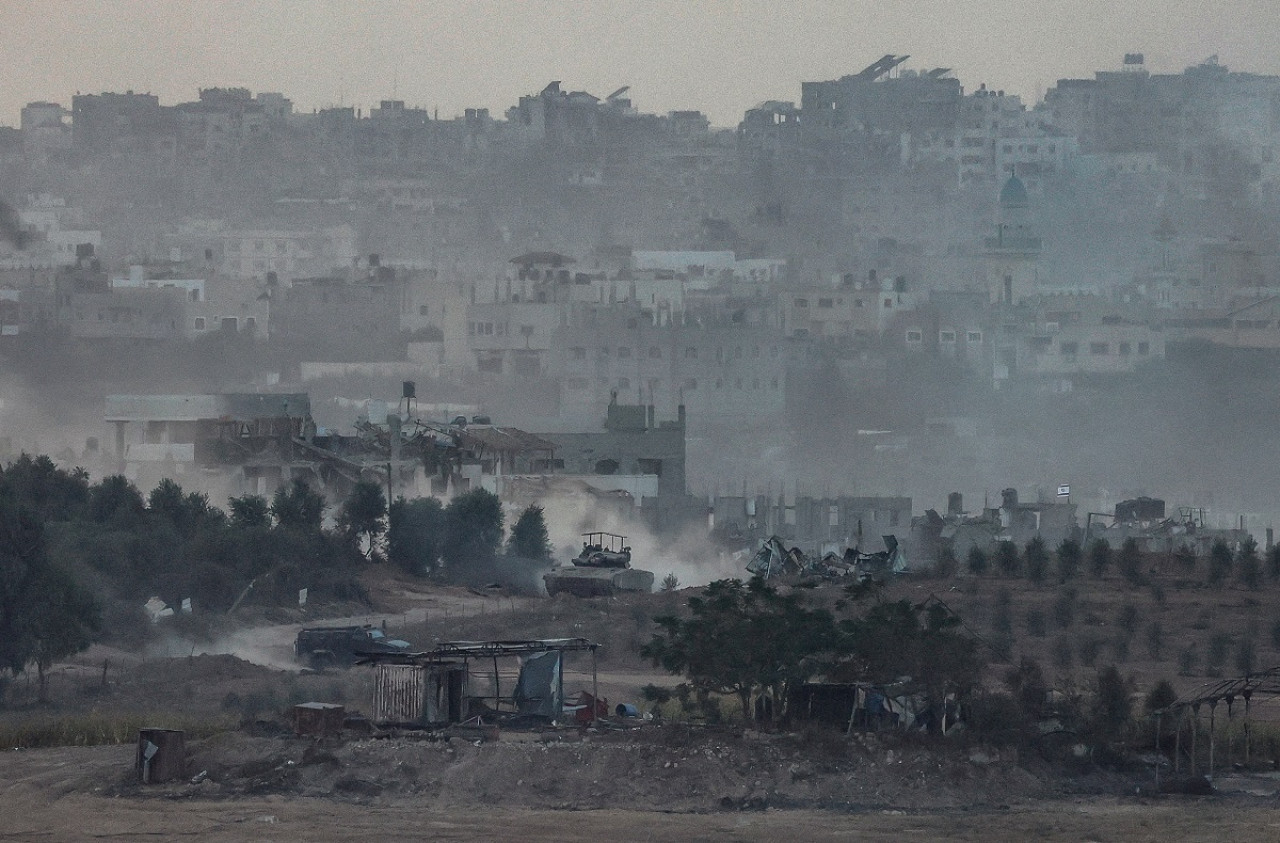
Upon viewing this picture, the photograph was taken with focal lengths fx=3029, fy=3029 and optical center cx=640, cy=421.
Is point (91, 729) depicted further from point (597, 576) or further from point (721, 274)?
point (721, 274)

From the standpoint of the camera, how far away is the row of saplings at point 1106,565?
1174 inches

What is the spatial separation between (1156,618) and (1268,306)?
54.6 metres

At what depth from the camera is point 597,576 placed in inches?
1272

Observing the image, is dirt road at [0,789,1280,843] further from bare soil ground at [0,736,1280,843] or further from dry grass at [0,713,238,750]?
dry grass at [0,713,238,750]

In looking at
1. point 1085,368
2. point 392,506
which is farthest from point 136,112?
point 392,506

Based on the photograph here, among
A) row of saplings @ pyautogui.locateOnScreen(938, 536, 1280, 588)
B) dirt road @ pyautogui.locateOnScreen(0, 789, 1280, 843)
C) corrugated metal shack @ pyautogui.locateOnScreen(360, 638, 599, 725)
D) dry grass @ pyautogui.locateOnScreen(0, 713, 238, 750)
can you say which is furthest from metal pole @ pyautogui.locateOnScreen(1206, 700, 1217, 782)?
row of saplings @ pyautogui.locateOnScreen(938, 536, 1280, 588)

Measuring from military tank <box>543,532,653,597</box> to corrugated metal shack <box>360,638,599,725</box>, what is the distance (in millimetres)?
9721

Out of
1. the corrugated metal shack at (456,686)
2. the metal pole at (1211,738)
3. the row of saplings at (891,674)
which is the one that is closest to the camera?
the metal pole at (1211,738)

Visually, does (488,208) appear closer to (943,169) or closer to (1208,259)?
(943,169)

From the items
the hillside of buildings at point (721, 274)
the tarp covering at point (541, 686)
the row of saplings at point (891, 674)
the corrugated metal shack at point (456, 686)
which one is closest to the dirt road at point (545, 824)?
the row of saplings at point (891, 674)

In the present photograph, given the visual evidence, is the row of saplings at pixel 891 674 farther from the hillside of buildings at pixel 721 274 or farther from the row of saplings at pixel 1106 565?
the hillside of buildings at pixel 721 274

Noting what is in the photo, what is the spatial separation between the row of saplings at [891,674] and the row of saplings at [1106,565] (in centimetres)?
787

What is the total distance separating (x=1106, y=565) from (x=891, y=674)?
9.89 metres

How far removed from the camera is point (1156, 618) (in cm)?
2788
